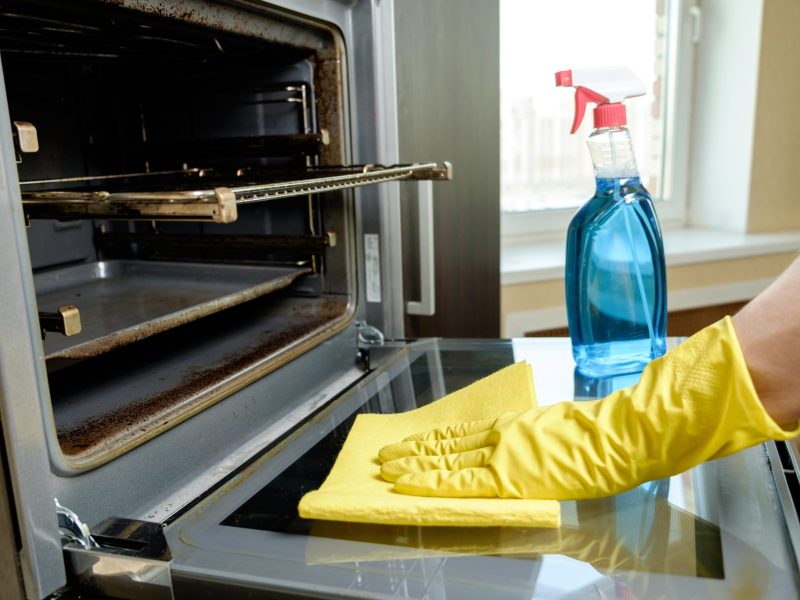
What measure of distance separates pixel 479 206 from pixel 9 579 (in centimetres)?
118

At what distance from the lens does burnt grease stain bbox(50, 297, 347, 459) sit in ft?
2.40

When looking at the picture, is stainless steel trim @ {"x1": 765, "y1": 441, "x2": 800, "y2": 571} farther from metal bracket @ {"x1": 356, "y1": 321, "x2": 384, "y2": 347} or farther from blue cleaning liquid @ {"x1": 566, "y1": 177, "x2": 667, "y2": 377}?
metal bracket @ {"x1": 356, "y1": 321, "x2": 384, "y2": 347}

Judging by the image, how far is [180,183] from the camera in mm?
1046

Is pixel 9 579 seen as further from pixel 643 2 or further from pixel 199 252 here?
pixel 643 2

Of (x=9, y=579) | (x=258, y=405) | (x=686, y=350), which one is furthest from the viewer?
(x=258, y=405)

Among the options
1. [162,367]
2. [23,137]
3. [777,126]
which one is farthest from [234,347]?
[777,126]

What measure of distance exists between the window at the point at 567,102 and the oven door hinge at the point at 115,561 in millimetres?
2088

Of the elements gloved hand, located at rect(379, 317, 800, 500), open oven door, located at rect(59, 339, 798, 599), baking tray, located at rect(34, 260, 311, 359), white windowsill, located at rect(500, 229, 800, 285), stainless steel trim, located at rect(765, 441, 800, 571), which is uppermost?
baking tray, located at rect(34, 260, 311, 359)

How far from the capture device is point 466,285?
5.08 feet

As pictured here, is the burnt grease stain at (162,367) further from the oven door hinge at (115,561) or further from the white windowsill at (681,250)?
the white windowsill at (681,250)

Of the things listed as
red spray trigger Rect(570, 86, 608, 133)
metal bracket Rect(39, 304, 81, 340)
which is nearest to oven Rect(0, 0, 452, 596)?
metal bracket Rect(39, 304, 81, 340)

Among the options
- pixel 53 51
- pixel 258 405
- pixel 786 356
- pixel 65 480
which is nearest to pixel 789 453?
pixel 786 356

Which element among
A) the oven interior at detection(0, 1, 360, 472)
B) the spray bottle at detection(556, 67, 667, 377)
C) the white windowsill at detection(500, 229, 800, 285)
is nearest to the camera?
the oven interior at detection(0, 1, 360, 472)

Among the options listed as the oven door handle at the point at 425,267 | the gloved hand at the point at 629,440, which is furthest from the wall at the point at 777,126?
the gloved hand at the point at 629,440
